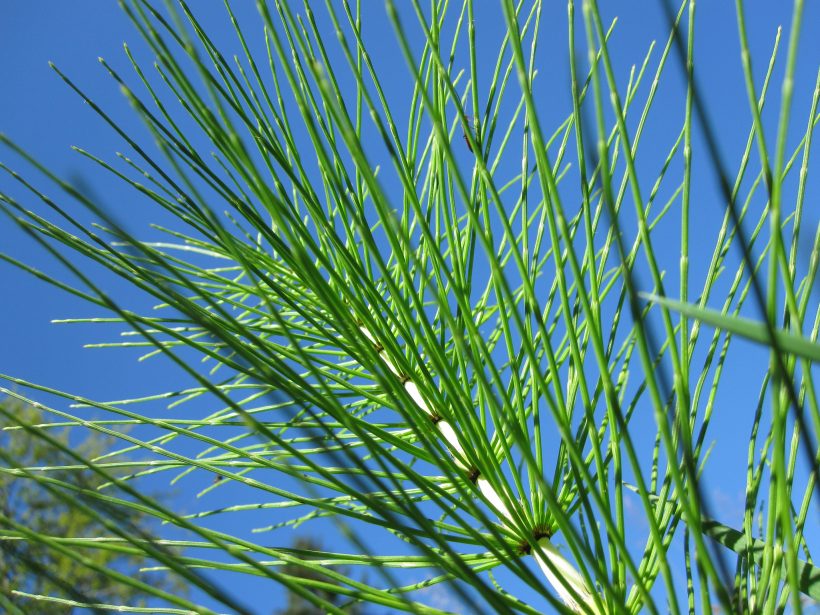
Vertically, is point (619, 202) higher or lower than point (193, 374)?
higher

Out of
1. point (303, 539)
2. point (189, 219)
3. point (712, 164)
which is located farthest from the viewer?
point (303, 539)

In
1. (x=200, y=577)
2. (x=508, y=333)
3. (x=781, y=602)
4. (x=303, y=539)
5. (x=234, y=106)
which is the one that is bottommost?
(x=200, y=577)

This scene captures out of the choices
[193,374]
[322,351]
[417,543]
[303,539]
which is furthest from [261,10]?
[303,539]

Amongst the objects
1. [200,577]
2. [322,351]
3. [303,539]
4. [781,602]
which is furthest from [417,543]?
[303,539]

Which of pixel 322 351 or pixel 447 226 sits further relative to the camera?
pixel 322 351

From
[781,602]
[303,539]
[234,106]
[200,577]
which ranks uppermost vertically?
[303,539]

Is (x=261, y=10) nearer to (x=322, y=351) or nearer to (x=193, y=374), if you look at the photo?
(x=193, y=374)

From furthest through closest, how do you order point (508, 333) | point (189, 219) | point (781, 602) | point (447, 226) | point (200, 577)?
point (189, 219) < point (447, 226) < point (508, 333) < point (781, 602) < point (200, 577)

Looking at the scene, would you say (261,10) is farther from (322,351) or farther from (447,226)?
(322,351)

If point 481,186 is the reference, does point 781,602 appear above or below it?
below
